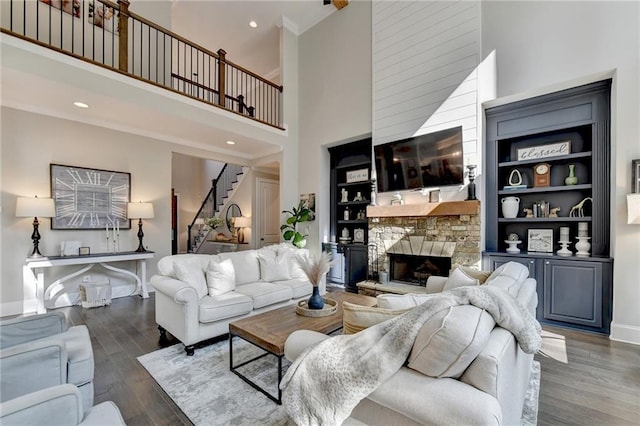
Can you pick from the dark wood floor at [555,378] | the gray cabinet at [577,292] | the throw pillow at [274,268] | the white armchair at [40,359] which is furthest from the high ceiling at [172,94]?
the gray cabinet at [577,292]

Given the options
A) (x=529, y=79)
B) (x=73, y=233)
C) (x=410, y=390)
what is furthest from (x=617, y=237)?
(x=73, y=233)

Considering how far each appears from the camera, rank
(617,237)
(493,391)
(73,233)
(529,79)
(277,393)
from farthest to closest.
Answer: (73,233) → (529,79) → (617,237) → (277,393) → (493,391)

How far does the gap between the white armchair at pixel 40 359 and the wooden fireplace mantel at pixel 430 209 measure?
402 centimetres

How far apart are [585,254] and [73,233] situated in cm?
727

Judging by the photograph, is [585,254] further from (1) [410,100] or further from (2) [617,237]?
(1) [410,100]

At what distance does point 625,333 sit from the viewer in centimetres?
310

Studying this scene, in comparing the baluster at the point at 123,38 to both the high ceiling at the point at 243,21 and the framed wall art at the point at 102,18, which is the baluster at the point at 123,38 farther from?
the high ceiling at the point at 243,21

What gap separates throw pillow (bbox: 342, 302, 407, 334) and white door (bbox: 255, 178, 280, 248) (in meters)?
5.91

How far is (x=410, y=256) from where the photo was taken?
4.98 meters

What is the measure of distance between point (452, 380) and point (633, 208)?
129 inches

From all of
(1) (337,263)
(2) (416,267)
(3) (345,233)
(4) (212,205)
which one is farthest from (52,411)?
(4) (212,205)

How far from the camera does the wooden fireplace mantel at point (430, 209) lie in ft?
12.8

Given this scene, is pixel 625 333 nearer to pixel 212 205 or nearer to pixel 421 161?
pixel 421 161

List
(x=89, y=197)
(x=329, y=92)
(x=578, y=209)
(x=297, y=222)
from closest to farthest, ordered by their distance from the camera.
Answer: (x=578, y=209)
(x=89, y=197)
(x=329, y=92)
(x=297, y=222)
